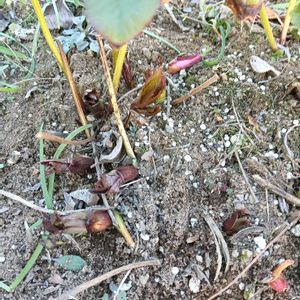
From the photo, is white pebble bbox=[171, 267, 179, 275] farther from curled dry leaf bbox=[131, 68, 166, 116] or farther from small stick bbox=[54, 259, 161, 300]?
curled dry leaf bbox=[131, 68, 166, 116]

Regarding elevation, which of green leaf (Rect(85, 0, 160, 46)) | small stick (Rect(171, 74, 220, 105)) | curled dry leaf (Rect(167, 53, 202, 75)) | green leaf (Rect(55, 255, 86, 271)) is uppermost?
green leaf (Rect(85, 0, 160, 46))

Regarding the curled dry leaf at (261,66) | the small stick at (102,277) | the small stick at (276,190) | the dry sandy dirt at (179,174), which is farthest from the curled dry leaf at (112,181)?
the curled dry leaf at (261,66)

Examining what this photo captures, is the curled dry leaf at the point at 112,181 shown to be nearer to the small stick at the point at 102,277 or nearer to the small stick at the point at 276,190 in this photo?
the small stick at the point at 102,277

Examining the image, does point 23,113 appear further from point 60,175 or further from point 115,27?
point 115,27

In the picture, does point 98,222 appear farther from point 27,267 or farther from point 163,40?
point 163,40

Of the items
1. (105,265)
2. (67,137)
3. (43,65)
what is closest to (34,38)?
(43,65)

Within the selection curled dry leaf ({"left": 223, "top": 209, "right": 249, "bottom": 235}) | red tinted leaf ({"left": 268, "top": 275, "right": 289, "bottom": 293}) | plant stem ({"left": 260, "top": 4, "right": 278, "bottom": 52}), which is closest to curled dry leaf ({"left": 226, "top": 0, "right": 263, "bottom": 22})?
plant stem ({"left": 260, "top": 4, "right": 278, "bottom": 52})

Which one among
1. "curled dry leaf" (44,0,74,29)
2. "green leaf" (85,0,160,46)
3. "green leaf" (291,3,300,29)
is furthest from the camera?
"curled dry leaf" (44,0,74,29)
